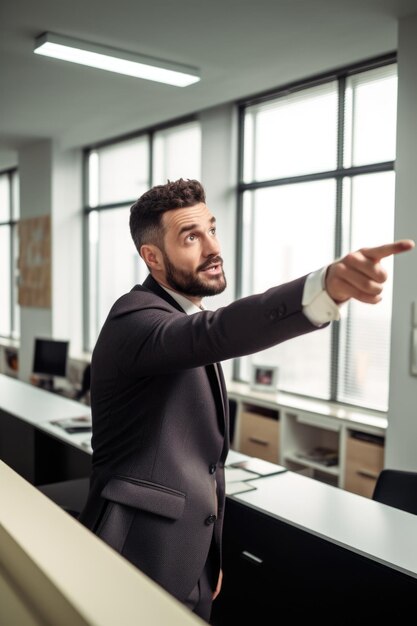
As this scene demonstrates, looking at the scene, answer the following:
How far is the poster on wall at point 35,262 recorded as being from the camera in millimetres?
7406

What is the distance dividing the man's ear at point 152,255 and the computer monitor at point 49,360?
5.11 meters

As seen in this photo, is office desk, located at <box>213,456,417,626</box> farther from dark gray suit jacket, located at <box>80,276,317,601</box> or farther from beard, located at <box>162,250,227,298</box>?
beard, located at <box>162,250,227,298</box>

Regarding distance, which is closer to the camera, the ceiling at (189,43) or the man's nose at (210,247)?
the man's nose at (210,247)

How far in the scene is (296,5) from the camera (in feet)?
10.7

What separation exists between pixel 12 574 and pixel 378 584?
57.6 inches

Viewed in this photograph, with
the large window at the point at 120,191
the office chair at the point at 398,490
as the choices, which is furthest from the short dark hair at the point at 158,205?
the large window at the point at 120,191

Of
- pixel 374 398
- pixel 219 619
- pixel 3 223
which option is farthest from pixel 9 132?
pixel 219 619

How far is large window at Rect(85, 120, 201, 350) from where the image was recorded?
20.4 ft

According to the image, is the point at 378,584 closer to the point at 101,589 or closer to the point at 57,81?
the point at 101,589

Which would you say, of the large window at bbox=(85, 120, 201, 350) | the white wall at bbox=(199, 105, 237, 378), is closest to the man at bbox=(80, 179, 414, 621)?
the white wall at bbox=(199, 105, 237, 378)

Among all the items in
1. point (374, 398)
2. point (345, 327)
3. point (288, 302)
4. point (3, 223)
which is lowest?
point (374, 398)

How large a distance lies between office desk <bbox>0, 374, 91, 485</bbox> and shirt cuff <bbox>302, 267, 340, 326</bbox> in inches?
102

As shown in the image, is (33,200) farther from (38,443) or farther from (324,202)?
(38,443)

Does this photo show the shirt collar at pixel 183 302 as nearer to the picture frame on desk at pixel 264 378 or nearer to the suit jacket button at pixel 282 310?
the suit jacket button at pixel 282 310
